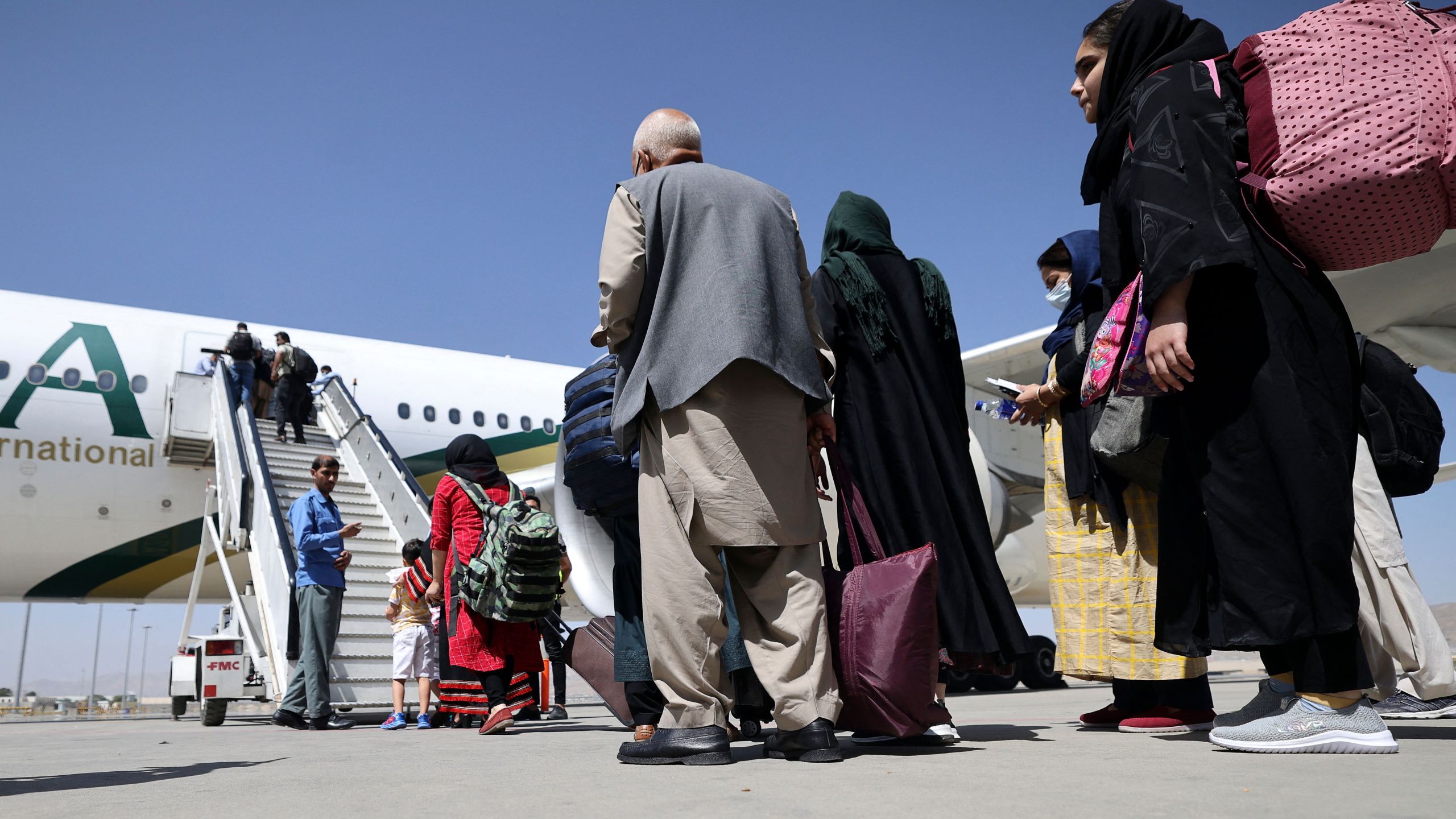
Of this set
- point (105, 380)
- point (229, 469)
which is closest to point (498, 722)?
point (229, 469)

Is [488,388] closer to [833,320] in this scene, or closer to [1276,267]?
[833,320]

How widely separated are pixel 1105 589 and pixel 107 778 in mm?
2784

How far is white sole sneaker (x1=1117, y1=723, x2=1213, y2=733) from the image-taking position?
283cm

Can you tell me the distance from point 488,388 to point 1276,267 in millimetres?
11136

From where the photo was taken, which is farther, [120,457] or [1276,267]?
[120,457]

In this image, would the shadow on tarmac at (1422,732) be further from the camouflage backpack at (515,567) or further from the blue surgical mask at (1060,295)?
the camouflage backpack at (515,567)

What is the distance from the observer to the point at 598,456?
10.1 feet

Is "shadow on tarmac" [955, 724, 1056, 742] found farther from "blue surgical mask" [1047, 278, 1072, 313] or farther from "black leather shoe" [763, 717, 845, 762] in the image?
"blue surgical mask" [1047, 278, 1072, 313]

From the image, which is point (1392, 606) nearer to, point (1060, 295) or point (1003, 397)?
point (1060, 295)

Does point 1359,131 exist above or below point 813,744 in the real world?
above

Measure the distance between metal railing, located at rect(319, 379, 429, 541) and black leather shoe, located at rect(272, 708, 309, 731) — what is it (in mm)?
2094

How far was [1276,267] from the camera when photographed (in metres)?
2.11

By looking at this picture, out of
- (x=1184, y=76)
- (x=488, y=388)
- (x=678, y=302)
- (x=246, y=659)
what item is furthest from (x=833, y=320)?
(x=488, y=388)

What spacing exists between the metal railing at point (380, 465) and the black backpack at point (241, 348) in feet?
3.52
